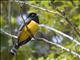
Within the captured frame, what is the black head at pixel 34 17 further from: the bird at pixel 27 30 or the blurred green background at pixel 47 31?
the blurred green background at pixel 47 31

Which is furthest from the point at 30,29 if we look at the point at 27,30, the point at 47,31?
the point at 47,31

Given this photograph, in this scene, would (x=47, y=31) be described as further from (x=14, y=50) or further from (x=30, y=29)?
(x=14, y=50)

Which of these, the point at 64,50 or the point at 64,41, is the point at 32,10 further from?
the point at 64,50

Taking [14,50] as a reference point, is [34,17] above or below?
above

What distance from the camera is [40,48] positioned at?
5.87 meters

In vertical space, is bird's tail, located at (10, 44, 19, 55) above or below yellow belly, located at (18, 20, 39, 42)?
below

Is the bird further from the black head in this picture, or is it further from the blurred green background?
the blurred green background

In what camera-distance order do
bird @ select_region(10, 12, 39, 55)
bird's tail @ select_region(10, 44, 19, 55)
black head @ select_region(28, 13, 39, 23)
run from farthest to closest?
black head @ select_region(28, 13, 39, 23), bird @ select_region(10, 12, 39, 55), bird's tail @ select_region(10, 44, 19, 55)

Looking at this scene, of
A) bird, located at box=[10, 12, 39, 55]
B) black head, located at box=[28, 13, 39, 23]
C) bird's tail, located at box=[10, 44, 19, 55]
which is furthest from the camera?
black head, located at box=[28, 13, 39, 23]

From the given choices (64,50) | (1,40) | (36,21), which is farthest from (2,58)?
(64,50)

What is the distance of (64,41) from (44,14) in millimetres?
428

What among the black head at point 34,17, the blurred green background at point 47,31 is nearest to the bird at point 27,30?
the black head at point 34,17

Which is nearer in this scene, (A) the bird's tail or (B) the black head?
(A) the bird's tail

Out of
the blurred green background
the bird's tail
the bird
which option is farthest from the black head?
the bird's tail
